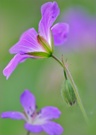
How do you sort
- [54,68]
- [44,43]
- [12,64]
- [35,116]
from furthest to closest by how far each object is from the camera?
[54,68] → [35,116] → [44,43] → [12,64]

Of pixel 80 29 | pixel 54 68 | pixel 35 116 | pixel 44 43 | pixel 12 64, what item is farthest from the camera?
pixel 80 29

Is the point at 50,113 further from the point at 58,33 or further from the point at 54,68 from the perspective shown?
the point at 54,68

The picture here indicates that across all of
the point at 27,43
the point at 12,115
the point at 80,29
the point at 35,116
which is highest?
the point at 27,43

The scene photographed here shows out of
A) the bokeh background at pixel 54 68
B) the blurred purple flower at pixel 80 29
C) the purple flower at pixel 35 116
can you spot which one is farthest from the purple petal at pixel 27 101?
the blurred purple flower at pixel 80 29

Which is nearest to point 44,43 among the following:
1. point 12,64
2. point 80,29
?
point 12,64

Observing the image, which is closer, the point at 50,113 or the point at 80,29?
the point at 50,113

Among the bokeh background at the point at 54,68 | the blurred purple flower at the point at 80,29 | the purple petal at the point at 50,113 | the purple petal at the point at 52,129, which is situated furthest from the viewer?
the blurred purple flower at the point at 80,29

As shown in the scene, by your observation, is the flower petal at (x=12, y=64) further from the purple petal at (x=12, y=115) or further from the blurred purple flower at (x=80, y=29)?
the blurred purple flower at (x=80, y=29)

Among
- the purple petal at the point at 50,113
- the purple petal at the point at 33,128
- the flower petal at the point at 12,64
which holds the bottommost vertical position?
the purple petal at the point at 50,113
